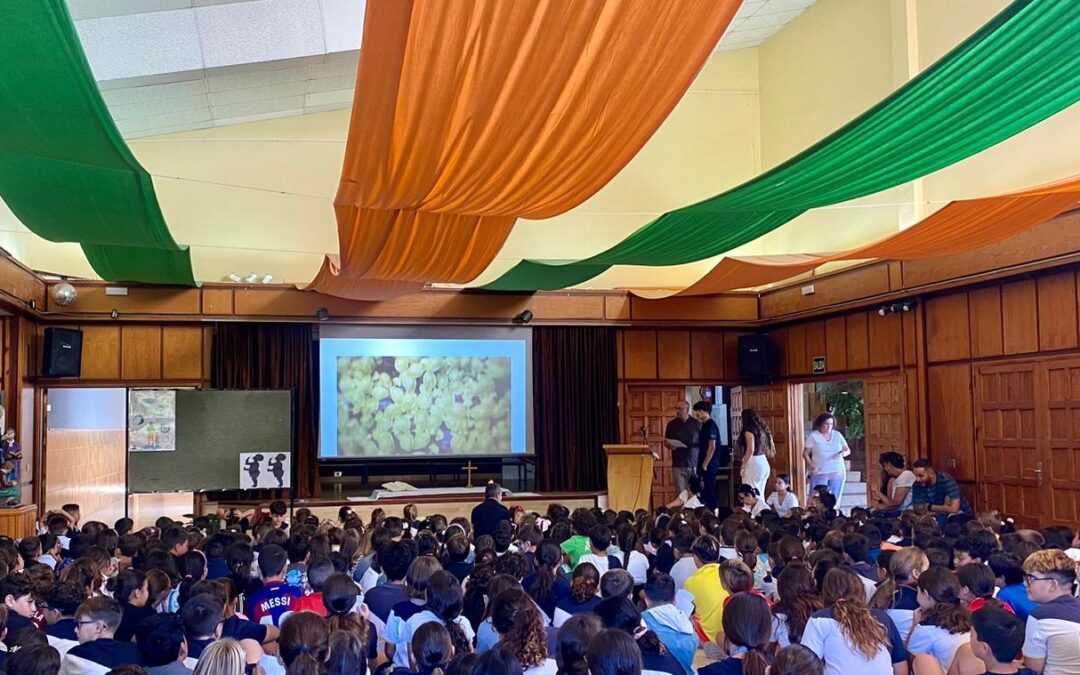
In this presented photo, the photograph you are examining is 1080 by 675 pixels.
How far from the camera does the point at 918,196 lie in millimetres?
9805

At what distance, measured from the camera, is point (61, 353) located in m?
10.0

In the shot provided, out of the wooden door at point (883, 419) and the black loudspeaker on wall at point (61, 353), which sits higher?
the black loudspeaker on wall at point (61, 353)

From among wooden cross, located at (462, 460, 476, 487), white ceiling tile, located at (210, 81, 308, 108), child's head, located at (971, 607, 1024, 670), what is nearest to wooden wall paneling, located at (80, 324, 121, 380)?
white ceiling tile, located at (210, 81, 308, 108)

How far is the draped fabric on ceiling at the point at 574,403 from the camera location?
39.3 ft

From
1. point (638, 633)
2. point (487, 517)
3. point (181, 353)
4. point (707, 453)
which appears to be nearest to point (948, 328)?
point (707, 453)

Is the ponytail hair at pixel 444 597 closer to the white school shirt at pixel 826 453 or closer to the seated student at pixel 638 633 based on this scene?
the seated student at pixel 638 633

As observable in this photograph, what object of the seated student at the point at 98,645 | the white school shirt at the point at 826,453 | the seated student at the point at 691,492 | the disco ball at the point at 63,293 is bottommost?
the seated student at the point at 691,492

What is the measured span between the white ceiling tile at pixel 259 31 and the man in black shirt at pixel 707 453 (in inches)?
201

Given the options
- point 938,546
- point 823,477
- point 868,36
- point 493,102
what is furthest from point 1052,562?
point 868,36

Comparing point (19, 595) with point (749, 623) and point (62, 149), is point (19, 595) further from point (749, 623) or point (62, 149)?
point (749, 623)

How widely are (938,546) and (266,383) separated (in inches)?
322

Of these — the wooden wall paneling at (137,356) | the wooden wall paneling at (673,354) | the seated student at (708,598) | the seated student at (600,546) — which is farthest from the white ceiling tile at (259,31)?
the seated student at (708,598)

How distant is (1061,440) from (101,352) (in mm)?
9409

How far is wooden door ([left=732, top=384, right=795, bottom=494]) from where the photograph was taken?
1176 cm
